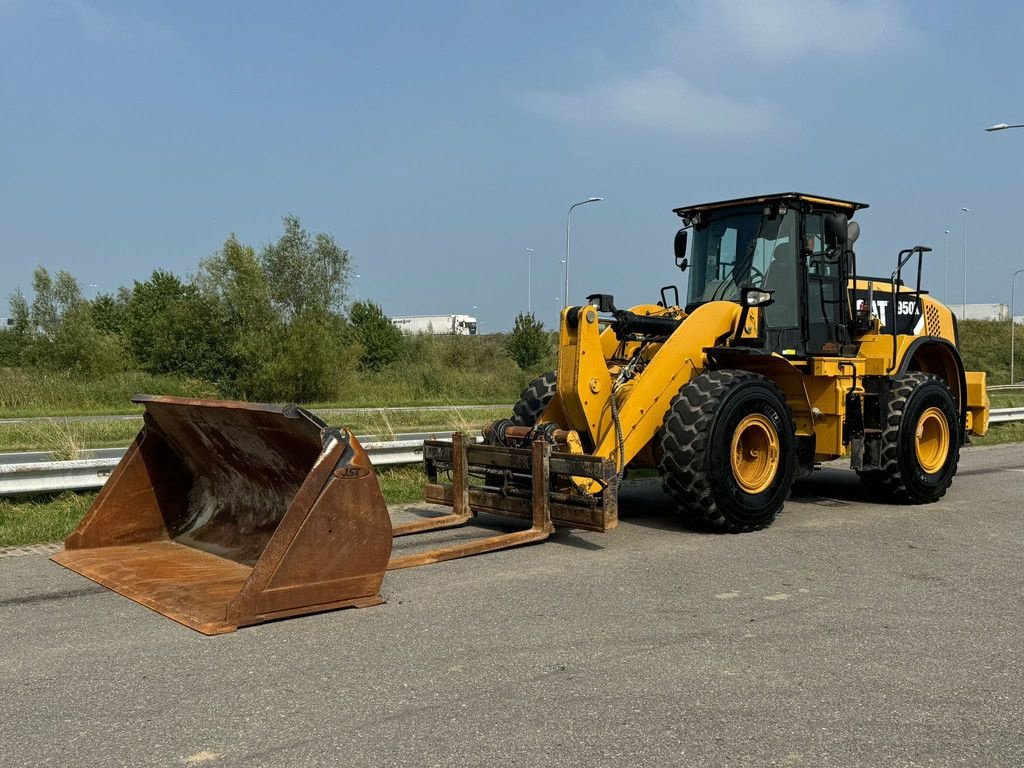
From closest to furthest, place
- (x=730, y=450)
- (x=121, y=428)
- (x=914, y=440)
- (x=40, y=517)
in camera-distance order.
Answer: (x=730, y=450) → (x=40, y=517) → (x=914, y=440) → (x=121, y=428)

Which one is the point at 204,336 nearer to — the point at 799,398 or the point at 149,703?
the point at 799,398

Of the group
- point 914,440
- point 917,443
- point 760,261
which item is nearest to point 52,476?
point 760,261

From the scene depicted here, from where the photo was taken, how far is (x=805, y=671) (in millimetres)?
4594

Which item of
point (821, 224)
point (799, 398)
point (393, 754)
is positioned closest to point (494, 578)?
point (393, 754)

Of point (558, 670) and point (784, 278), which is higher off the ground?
point (784, 278)

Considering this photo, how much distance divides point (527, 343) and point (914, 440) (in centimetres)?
3497

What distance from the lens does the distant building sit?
→ 6821 cm

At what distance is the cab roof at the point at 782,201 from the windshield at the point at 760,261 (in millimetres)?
110

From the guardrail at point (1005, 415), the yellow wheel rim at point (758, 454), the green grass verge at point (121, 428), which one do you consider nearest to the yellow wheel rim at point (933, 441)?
the yellow wheel rim at point (758, 454)

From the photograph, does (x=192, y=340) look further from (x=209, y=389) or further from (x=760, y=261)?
(x=760, y=261)

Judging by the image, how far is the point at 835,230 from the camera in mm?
9180

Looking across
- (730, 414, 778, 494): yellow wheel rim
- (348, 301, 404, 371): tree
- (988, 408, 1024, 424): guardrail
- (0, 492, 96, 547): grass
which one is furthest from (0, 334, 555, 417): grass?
(730, 414, 778, 494): yellow wheel rim

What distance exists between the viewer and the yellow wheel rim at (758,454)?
8180 millimetres

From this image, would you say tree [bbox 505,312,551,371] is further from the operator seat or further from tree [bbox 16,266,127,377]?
the operator seat
